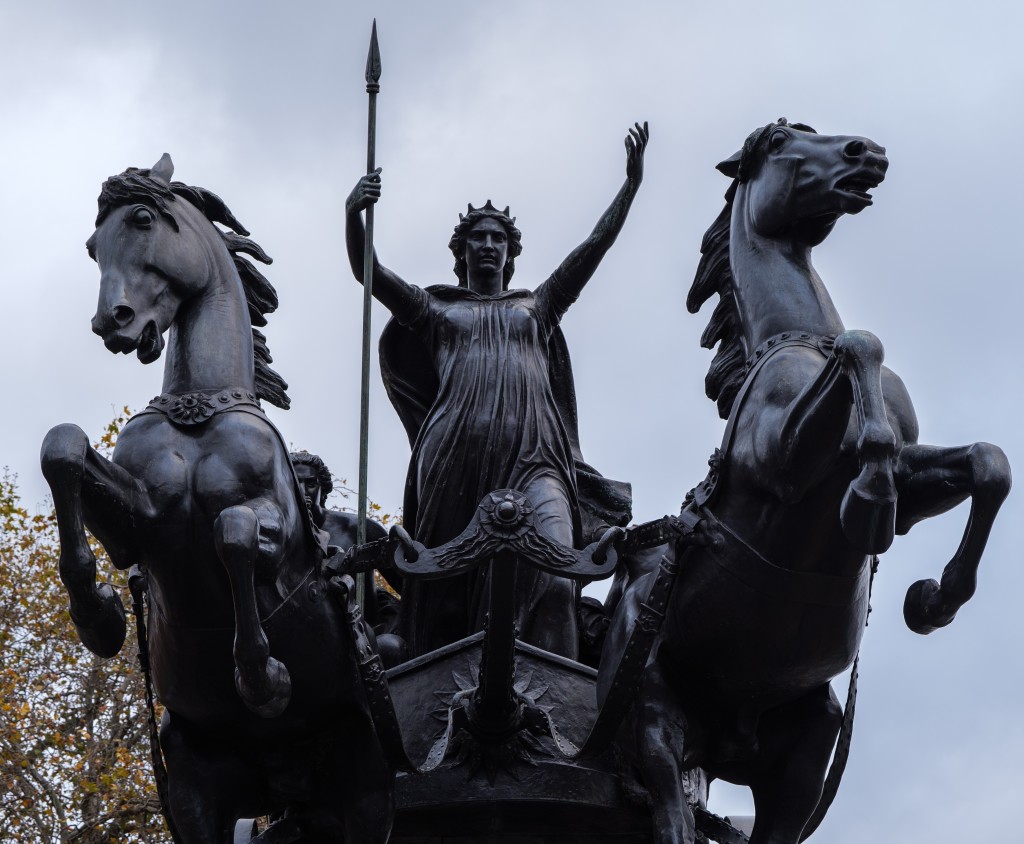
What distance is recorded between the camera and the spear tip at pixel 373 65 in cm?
955

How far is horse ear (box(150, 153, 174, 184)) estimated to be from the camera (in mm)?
8211

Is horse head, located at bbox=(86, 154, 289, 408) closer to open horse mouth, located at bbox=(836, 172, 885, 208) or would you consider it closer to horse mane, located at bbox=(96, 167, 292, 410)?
horse mane, located at bbox=(96, 167, 292, 410)

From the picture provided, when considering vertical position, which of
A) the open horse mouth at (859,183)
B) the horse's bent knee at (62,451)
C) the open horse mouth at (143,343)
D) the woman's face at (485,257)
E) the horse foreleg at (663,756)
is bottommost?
the horse foreleg at (663,756)

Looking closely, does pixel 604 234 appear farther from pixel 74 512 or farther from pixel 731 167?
pixel 74 512

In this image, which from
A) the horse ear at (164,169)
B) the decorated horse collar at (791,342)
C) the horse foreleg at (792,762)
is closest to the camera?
the decorated horse collar at (791,342)

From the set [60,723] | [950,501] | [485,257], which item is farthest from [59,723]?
[950,501]

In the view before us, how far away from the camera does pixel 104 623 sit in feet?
23.9

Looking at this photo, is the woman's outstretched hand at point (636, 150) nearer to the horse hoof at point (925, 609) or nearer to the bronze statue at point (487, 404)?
the bronze statue at point (487, 404)

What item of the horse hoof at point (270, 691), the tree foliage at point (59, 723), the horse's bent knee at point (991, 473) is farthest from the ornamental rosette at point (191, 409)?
the tree foliage at point (59, 723)

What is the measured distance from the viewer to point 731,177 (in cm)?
876

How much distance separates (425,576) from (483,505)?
376 millimetres

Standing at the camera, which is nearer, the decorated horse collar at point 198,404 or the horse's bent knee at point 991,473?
the horse's bent knee at point 991,473

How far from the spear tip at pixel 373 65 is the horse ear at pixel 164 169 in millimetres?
1434

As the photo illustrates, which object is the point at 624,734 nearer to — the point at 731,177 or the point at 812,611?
the point at 812,611
